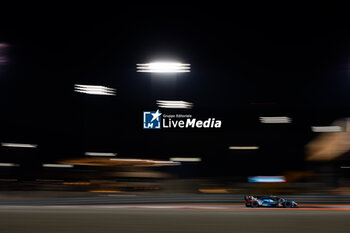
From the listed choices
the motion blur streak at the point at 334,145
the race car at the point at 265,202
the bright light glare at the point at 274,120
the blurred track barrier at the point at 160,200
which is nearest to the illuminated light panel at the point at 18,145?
the bright light glare at the point at 274,120

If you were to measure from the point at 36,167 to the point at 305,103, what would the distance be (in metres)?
35.7

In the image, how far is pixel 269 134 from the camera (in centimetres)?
3109

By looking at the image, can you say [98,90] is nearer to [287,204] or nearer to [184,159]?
[184,159]

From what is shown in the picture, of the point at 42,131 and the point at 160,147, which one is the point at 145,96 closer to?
the point at 160,147

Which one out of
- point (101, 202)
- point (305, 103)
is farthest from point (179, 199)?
point (305, 103)

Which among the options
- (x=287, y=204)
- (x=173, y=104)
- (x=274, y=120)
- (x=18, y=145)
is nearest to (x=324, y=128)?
(x=274, y=120)

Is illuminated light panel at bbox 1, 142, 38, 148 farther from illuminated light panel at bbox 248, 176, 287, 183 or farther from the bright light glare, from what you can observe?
illuminated light panel at bbox 248, 176, 287, 183

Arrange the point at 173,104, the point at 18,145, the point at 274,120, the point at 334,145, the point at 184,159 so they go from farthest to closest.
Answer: the point at 18,145 → the point at 184,159 → the point at 274,120 → the point at 173,104 → the point at 334,145

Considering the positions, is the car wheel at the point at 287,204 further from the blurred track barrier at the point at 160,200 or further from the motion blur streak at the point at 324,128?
the motion blur streak at the point at 324,128

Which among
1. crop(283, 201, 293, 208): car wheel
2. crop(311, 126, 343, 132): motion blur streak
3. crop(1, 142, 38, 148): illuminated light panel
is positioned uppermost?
crop(1, 142, 38, 148): illuminated light panel

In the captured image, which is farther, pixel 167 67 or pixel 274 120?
pixel 274 120

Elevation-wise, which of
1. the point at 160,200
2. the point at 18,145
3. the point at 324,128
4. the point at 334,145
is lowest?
the point at 160,200

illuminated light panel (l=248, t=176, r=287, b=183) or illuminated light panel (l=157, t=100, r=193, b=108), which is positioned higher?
illuminated light panel (l=157, t=100, r=193, b=108)

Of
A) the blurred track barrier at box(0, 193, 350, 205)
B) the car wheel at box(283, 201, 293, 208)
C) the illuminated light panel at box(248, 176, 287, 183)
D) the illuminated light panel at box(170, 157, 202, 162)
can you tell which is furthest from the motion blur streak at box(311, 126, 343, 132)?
the illuminated light panel at box(170, 157, 202, 162)
